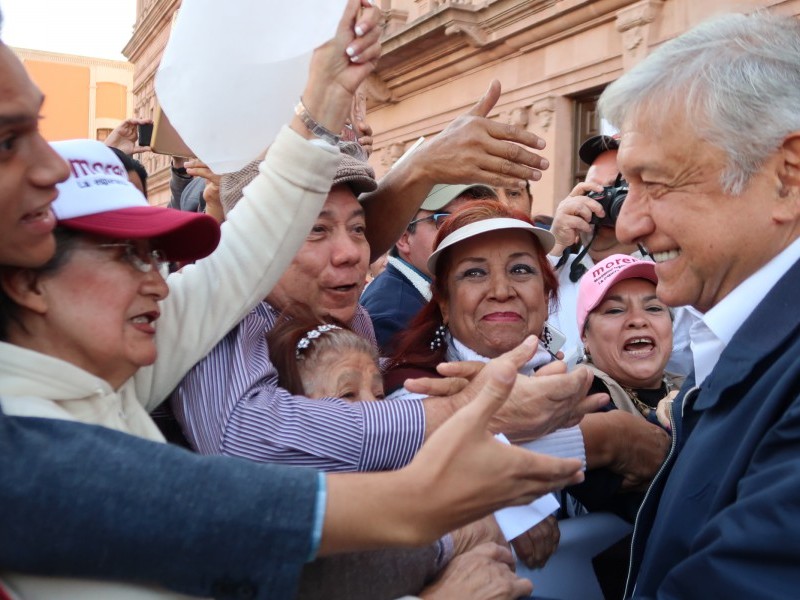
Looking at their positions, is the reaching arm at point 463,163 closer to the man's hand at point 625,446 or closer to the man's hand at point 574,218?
the man's hand at point 625,446

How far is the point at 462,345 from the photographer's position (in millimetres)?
2570

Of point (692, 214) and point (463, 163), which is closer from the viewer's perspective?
point (692, 214)

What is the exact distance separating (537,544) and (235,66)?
4.22ft

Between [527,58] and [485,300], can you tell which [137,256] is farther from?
[527,58]

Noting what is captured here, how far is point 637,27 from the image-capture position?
829cm

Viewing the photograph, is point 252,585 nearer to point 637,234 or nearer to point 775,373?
point 775,373

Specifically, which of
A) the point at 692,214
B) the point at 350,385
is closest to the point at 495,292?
the point at 350,385

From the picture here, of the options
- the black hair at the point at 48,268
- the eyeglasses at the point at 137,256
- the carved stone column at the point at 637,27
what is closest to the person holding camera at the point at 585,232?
the eyeglasses at the point at 137,256

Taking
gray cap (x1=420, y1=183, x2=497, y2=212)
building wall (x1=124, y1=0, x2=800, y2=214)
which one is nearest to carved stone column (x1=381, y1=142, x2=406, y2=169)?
building wall (x1=124, y1=0, x2=800, y2=214)

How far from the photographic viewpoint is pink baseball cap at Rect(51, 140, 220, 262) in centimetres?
138

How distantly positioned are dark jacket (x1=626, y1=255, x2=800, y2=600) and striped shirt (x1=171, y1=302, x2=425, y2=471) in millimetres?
518

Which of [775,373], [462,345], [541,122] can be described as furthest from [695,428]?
[541,122]

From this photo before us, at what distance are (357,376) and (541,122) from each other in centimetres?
830

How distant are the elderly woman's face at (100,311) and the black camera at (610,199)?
2.54 m
